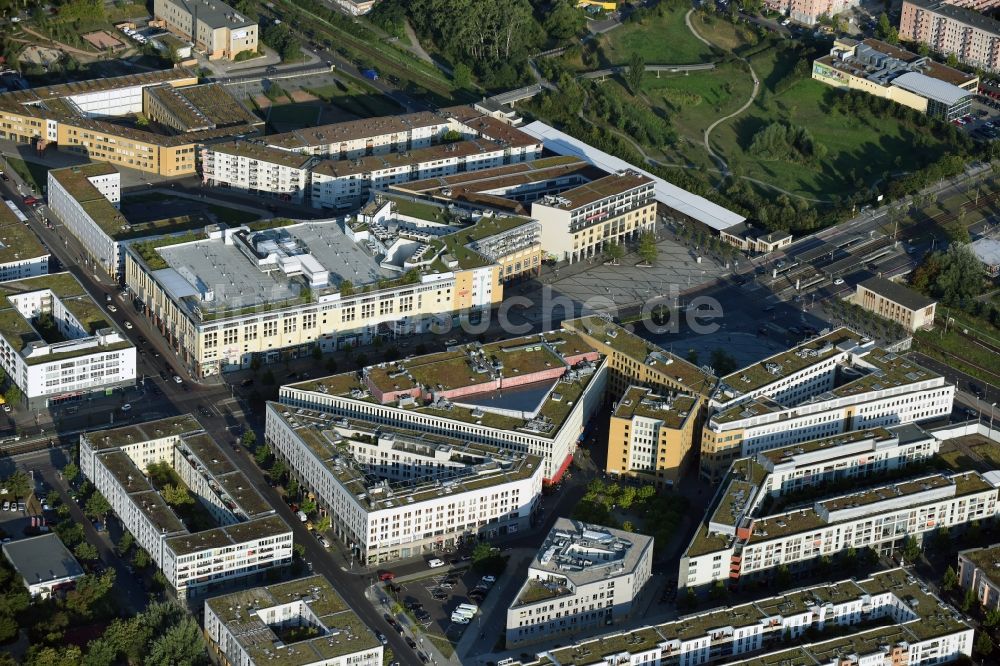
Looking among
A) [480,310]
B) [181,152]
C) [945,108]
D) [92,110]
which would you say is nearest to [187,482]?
[480,310]

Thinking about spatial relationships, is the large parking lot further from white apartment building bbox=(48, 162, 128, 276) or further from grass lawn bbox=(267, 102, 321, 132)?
grass lawn bbox=(267, 102, 321, 132)

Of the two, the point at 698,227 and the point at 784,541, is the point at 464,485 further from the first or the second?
the point at 698,227

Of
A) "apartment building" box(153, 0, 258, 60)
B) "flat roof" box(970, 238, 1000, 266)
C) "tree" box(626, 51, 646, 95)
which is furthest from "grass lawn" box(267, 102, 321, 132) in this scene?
"flat roof" box(970, 238, 1000, 266)

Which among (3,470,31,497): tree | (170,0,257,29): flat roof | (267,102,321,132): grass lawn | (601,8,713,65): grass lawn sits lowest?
(3,470,31,497): tree

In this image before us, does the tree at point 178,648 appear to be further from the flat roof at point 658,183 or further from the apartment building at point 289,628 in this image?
the flat roof at point 658,183

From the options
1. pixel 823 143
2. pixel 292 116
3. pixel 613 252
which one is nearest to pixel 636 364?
pixel 613 252

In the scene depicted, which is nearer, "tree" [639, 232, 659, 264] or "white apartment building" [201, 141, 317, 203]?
"tree" [639, 232, 659, 264]
